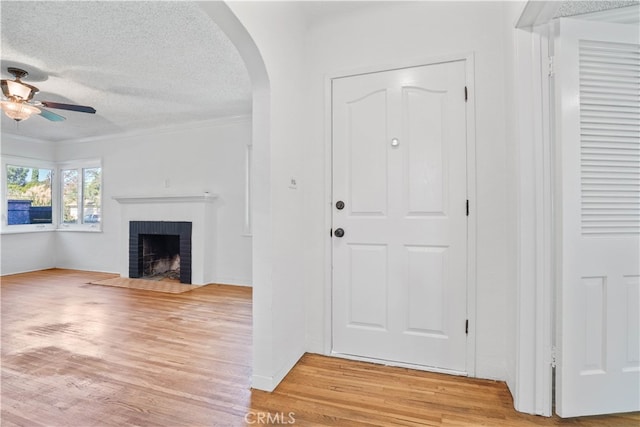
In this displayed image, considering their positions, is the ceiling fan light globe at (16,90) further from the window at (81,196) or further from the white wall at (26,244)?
the white wall at (26,244)

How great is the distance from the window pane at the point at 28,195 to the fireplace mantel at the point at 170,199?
2.00 m

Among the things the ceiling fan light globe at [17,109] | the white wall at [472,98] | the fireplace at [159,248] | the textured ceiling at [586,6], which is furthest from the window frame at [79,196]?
the textured ceiling at [586,6]

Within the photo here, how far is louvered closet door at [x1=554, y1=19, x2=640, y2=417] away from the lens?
4.97ft

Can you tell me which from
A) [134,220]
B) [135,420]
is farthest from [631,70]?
[134,220]

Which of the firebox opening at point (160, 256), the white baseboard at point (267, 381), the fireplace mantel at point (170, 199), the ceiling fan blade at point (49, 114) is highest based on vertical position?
the ceiling fan blade at point (49, 114)

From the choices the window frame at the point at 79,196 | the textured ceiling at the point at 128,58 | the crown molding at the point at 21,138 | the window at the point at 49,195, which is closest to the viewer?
the textured ceiling at the point at 128,58

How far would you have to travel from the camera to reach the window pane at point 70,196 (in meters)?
5.91

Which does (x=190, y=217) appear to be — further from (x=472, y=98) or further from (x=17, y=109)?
(x=472, y=98)

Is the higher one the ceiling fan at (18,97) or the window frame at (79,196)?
the ceiling fan at (18,97)

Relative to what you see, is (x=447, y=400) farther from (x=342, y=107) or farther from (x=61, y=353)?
(x=61, y=353)

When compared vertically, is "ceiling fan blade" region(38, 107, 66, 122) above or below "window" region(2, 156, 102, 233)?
above

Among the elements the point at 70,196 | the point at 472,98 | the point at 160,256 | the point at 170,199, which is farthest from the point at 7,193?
the point at 472,98

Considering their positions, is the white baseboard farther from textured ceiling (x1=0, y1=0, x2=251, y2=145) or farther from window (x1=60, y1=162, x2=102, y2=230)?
window (x1=60, y1=162, x2=102, y2=230)
